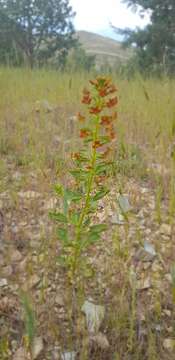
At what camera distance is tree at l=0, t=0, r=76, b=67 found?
11.9 m

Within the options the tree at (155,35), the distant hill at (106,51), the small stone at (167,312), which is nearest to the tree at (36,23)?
the distant hill at (106,51)

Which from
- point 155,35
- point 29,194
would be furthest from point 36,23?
point 29,194

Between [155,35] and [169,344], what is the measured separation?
9.53m

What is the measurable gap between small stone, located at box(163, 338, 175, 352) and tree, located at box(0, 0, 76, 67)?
37.2 feet

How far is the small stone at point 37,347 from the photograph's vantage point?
116cm

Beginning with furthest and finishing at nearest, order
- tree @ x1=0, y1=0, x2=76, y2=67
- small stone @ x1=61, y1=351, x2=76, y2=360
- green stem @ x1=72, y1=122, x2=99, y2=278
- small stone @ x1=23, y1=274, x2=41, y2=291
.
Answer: tree @ x1=0, y1=0, x2=76, y2=67
small stone @ x1=23, y1=274, x2=41, y2=291
green stem @ x1=72, y1=122, x2=99, y2=278
small stone @ x1=61, y1=351, x2=76, y2=360

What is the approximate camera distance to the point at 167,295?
138cm

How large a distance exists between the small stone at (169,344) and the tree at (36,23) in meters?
→ 11.3

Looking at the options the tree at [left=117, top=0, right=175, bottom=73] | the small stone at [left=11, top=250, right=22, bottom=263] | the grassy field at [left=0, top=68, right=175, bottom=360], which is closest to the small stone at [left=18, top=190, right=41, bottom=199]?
the grassy field at [left=0, top=68, right=175, bottom=360]

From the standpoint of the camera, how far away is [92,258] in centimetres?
152

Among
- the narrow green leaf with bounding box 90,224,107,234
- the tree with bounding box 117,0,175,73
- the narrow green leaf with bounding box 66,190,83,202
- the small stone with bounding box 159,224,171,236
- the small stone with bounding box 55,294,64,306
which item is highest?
the tree with bounding box 117,0,175,73

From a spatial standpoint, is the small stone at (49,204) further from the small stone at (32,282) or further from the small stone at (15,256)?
the small stone at (32,282)

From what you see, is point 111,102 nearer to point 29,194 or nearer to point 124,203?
point 124,203

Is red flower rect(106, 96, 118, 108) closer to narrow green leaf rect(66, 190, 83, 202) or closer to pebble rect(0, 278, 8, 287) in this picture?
narrow green leaf rect(66, 190, 83, 202)
